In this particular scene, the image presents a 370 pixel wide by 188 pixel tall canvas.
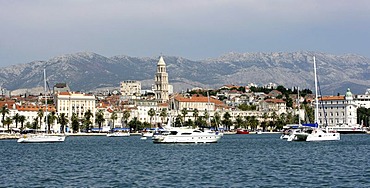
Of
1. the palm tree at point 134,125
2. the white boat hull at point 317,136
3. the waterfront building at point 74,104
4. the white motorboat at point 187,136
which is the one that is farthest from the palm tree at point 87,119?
the white motorboat at point 187,136

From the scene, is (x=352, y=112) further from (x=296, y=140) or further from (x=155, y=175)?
(x=155, y=175)

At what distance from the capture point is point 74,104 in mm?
189375

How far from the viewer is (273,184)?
37.0m

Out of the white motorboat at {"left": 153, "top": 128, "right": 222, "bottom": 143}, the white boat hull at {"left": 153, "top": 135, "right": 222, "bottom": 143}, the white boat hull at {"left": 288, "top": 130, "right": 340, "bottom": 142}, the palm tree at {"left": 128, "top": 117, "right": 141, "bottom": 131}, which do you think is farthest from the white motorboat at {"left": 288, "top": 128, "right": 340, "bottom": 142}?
the palm tree at {"left": 128, "top": 117, "right": 141, "bottom": 131}

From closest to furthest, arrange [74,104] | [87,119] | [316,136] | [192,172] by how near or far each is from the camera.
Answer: [192,172] → [316,136] → [87,119] → [74,104]

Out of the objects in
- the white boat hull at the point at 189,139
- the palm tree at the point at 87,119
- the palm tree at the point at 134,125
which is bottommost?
the white boat hull at the point at 189,139

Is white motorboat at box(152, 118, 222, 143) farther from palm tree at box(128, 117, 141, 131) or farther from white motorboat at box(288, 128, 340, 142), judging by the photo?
palm tree at box(128, 117, 141, 131)

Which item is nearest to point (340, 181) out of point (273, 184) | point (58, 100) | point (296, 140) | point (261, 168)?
point (273, 184)

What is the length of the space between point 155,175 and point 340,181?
10.3 metres

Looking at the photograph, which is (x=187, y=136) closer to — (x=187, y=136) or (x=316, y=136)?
(x=187, y=136)

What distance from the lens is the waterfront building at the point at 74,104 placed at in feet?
610

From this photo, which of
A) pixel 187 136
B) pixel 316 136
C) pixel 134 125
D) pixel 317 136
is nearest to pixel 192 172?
pixel 187 136

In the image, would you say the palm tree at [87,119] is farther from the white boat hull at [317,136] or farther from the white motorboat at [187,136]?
the white motorboat at [187,136]

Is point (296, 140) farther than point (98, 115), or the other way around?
point (98, 115)
